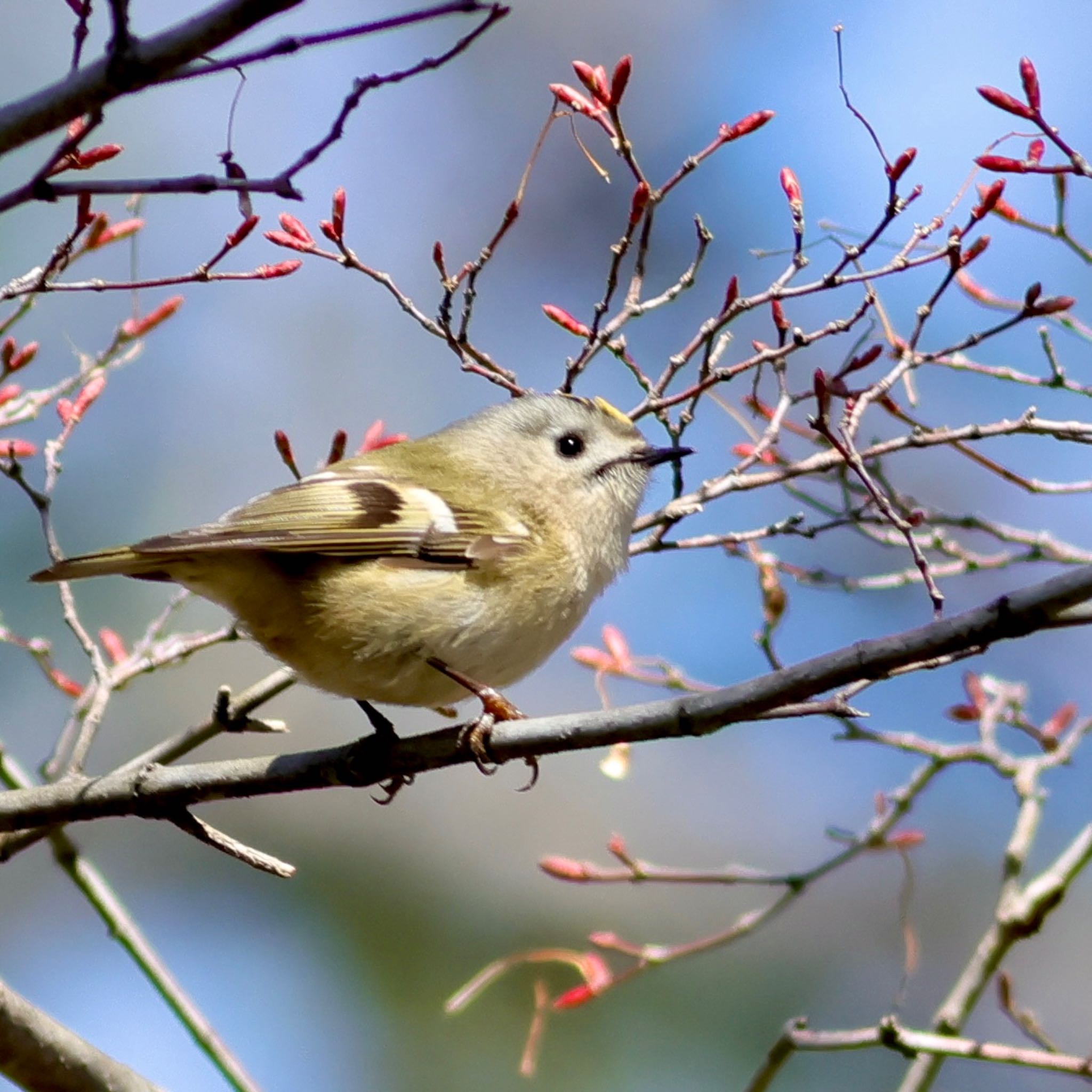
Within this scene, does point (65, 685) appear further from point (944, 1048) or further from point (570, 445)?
point (944, 1048)

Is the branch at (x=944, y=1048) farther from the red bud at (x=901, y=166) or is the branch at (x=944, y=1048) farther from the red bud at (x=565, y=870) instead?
the red bud at (x=901, y=166)

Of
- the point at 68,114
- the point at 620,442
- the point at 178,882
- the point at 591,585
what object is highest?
the point at 620,442

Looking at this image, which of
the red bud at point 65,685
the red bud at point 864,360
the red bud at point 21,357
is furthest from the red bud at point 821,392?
the red bud at point 65,685

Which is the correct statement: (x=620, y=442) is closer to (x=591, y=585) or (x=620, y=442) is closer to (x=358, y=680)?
(x=591, y=585)

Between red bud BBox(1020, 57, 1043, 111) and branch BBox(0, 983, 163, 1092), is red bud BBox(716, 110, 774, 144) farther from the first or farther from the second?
branch BBox(0, 983, 163, 1092)

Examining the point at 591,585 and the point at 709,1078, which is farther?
the point at 709,1078

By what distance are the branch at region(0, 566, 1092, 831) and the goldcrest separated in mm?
202

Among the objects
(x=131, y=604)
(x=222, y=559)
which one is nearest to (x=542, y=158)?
(x=131, y=604)

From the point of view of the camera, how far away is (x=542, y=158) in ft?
22.1

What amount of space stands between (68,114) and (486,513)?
1.71 metres

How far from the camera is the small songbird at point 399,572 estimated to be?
8.13 feet

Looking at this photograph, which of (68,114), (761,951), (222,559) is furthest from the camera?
(761,951)

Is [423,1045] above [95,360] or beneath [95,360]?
beneath

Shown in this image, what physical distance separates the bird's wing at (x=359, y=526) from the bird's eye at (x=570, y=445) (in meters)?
0.31
